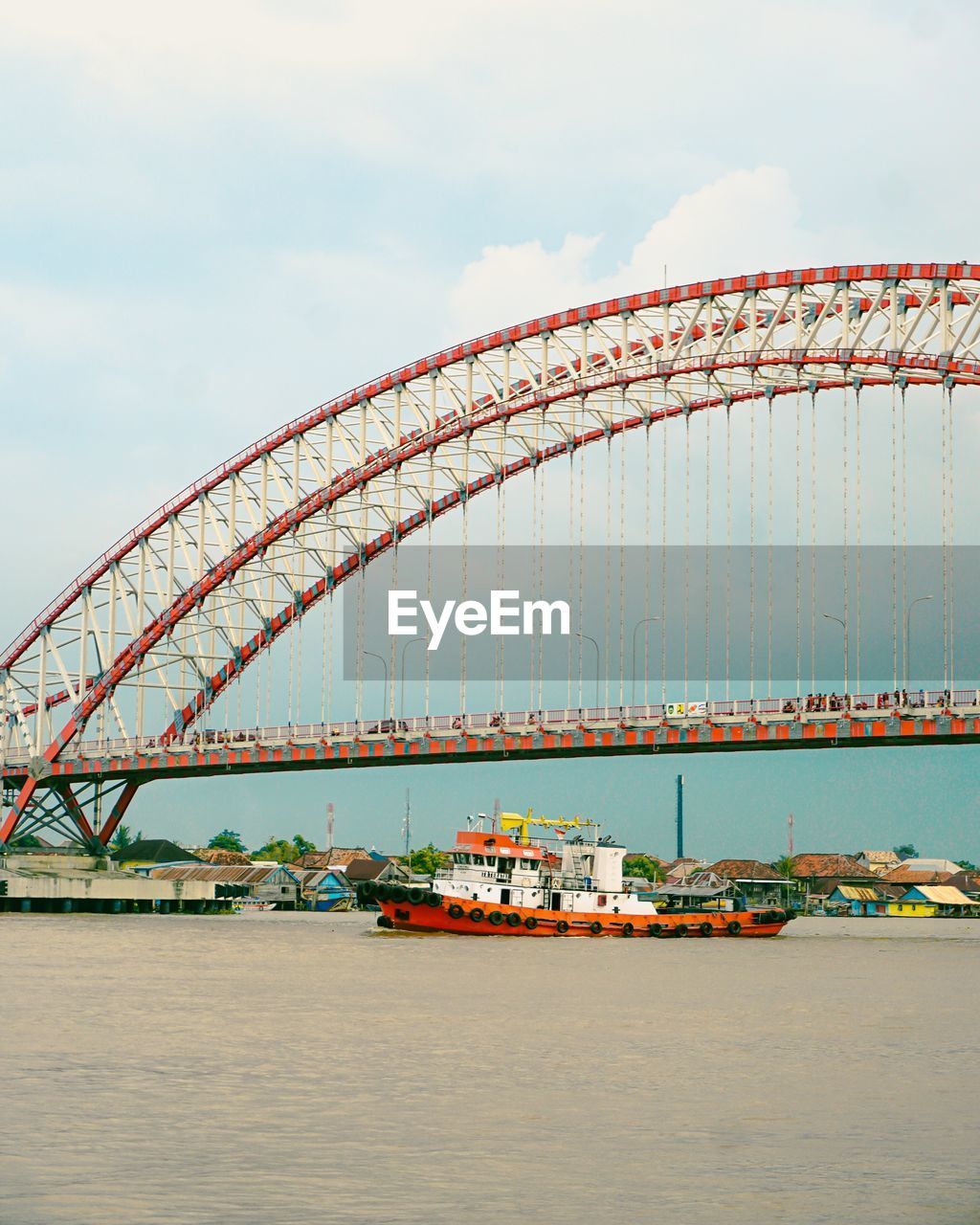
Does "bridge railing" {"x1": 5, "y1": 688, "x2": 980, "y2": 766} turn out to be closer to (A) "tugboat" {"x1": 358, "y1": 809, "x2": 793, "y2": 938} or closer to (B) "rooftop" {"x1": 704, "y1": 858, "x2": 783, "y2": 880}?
(A) "tugboat" {"x1": 358, "y1": 809, "x2": 793, "y2": 938}

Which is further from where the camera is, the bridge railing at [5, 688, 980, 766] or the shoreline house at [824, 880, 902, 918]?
the shoreline house at [824, 880, 902, 918]

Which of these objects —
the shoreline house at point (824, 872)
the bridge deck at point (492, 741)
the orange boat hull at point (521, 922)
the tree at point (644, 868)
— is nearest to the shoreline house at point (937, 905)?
the shoreline house at point (824, 872)

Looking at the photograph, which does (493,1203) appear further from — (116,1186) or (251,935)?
(251,935)

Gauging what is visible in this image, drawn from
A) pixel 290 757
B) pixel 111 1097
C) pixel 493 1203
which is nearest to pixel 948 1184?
pixel 493 1203

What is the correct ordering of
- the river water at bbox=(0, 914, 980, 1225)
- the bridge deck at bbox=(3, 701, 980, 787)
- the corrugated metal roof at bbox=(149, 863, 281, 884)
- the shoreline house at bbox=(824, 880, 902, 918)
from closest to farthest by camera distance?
the river water at bbox=(0, 914, 980, 1225) → the bridge deck at bbox=(3, 701, 980, 787) → the corrugated metal roof at bbox=(149, 863, 281, 884) → the shoreline house at bbox=(824, 880, 902, 918)

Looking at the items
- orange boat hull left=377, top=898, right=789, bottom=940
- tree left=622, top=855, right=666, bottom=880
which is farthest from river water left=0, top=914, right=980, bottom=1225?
tree left=622, top=855, right=666, bottom=880

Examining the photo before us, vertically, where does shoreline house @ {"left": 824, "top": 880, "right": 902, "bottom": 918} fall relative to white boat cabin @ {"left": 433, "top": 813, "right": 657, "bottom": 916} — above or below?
below

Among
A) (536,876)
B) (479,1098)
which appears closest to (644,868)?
(536,876)
